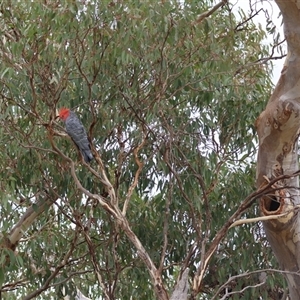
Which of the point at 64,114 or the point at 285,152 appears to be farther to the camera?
the point at 64,114

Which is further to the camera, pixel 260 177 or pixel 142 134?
pixel 142 134

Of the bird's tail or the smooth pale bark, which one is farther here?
the bird's tail

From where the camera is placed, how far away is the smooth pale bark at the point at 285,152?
3.68 metres

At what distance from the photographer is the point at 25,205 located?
5.34 metres

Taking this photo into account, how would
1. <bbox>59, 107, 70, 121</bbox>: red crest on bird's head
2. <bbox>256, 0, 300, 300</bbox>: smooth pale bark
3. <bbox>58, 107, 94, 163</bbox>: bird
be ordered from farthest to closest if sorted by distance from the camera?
1. <bbox>59, 107, 70, 121</bbox>: red crest on bird's head
2. <bbox>58, 107, 94, 163</bbox>: bird
3. <bbox>256, 0, 300, 300</bbox>: smooth pale bark

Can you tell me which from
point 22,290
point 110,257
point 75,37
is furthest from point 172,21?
point 22,290

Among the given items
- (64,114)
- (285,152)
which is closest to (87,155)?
(64,114)

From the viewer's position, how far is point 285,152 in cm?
391

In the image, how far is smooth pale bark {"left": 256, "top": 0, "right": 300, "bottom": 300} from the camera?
368 centimetres

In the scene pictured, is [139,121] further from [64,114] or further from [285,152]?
[285,152]

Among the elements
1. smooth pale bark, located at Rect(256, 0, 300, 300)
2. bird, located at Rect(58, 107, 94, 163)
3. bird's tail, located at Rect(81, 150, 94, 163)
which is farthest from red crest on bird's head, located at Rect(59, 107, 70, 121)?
smooth pale bark, located at Rect(256, 0, 300, 300)

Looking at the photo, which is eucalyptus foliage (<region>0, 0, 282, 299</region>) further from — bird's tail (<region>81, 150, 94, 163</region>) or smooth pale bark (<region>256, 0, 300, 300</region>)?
smooth pale bark (<region>256, 0, 300, 300</region>)

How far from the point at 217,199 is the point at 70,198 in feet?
3.26

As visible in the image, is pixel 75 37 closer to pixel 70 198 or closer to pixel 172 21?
pixel 172 21
